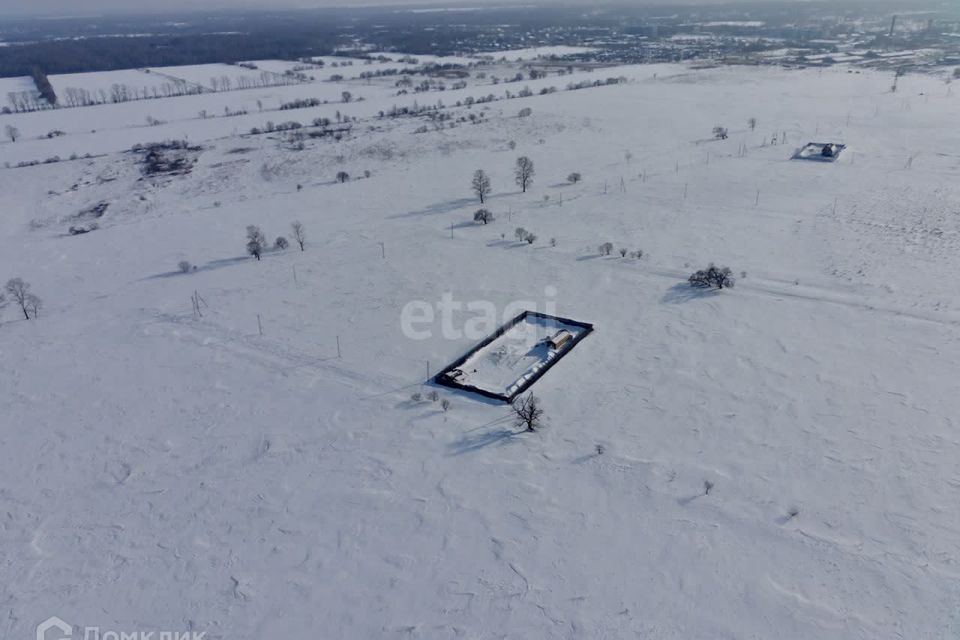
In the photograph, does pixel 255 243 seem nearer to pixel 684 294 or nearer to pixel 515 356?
pixel 515 356

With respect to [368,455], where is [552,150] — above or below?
above

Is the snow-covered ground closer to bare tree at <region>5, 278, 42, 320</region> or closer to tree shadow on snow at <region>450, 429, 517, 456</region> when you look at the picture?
tree shadow on snow at <region>450, 429, 517, 456</region>

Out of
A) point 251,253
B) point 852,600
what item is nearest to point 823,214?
point 852,600

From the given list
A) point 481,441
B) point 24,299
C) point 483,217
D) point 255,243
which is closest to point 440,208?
point 483,217

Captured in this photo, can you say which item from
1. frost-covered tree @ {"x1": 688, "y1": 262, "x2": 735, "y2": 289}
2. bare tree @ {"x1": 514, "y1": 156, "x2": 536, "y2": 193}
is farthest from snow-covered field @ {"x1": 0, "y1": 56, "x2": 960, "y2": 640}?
bare tree @ {"x1": 514, "y1": 156, "x2": 536, "y2": 193}

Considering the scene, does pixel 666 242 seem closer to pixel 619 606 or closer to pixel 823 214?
pixel 823 214

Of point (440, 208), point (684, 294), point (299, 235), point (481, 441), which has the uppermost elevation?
point (299, 235)
